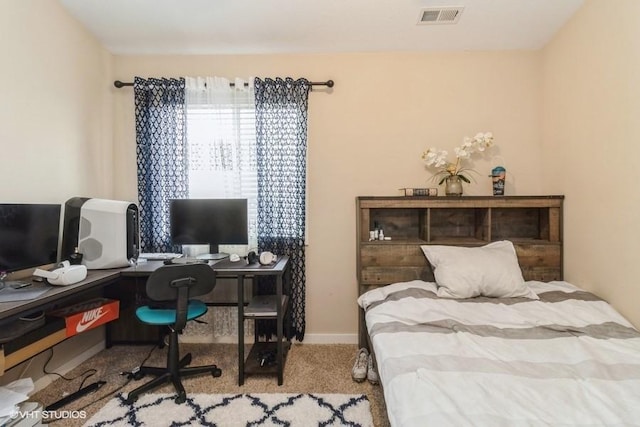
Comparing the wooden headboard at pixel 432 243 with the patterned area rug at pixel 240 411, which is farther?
the wooden headboard at pixel 432 243

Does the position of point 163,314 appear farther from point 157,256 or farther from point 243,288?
point 157,256

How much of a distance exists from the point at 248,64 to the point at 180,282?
1970 mm

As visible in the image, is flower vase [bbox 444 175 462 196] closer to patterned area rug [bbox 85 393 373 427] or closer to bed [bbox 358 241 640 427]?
bed [bbox 358 241 640 427]

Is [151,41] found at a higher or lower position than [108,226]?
higher

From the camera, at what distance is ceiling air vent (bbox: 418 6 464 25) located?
6.78 ft

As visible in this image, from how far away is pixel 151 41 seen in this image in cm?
243

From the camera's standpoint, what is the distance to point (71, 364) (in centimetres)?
218

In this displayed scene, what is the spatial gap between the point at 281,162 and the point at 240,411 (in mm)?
1807

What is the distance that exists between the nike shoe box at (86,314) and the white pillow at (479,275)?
2.21 m

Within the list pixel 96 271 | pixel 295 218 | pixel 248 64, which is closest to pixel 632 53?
pixel 295 218

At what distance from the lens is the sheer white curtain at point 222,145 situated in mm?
2537

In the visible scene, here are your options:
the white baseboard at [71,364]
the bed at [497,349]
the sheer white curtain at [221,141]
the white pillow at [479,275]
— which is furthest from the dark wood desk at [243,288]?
the white pillow at [479,275]

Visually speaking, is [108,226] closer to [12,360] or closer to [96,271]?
[96,271]

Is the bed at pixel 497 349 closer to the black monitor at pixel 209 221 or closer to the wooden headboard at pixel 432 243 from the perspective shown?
the wooden headboard at pixel 432 243
